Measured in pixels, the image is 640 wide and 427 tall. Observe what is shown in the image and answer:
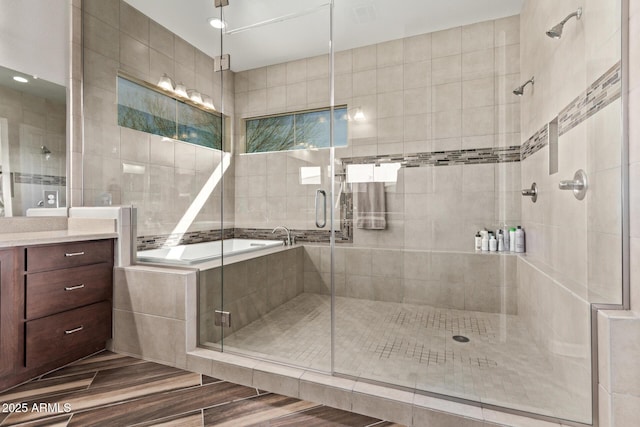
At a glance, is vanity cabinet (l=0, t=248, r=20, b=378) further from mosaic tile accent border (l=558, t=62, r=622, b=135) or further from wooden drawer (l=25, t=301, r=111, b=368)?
mosaic tile accent border (l=558, t=62, r=622, b=135)

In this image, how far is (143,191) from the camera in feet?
7.91

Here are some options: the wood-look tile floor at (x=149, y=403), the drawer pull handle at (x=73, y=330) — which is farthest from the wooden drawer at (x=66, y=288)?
the wood-look tile floor at (x=149, y=403)

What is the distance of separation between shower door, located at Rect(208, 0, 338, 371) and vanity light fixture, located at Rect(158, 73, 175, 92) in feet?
2.10

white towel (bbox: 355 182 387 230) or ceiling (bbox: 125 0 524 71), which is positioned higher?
ceiling (bbox: 125 0 524 71)

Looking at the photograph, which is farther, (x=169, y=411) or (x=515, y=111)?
(x=515, y=111)

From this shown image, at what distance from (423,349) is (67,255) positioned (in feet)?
7.16

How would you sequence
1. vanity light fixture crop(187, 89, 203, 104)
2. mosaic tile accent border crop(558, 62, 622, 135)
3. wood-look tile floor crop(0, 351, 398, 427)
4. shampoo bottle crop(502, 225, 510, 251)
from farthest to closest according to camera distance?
1. vanity light fixture crop(187, 89, 203, 104)
2. shampoo bottle crop(502, 225, 510, 251)
3. wood-look tile floor crop(0, 351, 398, 427)
4. mosaic tile accent border crop(558, 62, 622, 135)

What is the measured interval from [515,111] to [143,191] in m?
2.61

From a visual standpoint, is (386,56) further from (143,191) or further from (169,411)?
(169,411)

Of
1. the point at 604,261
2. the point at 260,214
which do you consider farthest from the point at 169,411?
the point at 604,261

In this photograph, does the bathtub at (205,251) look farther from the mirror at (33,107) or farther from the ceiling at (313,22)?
the ceiling at (313,22)

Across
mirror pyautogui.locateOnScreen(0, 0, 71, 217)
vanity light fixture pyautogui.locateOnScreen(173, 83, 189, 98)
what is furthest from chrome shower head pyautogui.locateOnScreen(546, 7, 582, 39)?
mirror pyautogui.locateOnScreen(0, 0, 71, 217)

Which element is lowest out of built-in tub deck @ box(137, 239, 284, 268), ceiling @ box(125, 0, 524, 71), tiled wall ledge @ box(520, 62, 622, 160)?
built-in tub deck @ box(137, 239, 284, 268)

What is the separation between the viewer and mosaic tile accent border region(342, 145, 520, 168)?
1.75 metres
